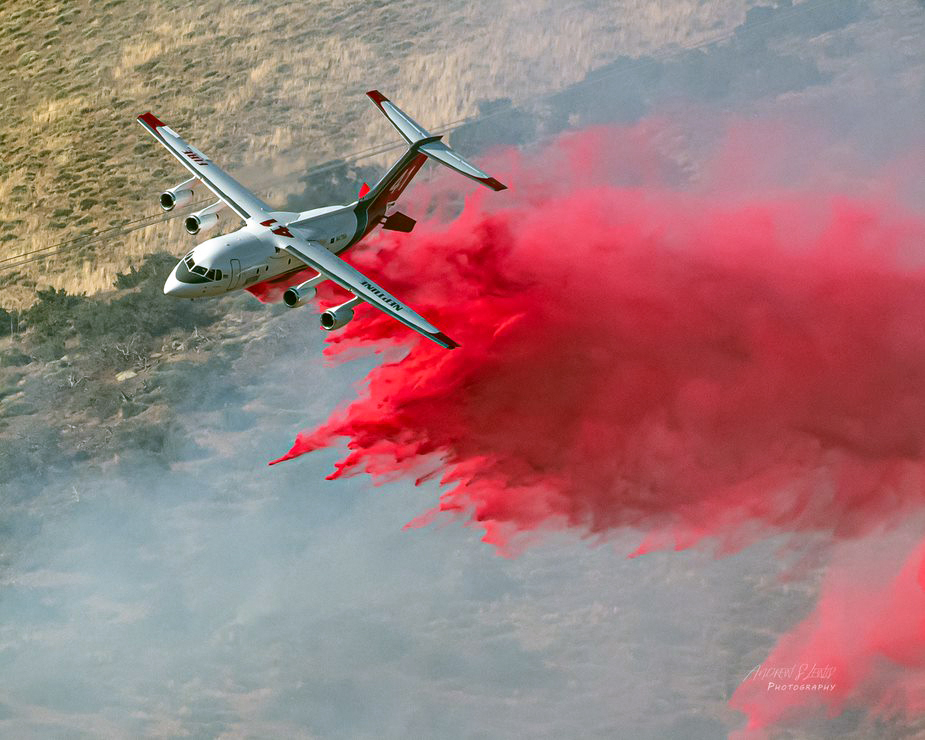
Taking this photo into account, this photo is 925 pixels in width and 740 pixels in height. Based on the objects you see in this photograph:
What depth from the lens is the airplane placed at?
1820 inches

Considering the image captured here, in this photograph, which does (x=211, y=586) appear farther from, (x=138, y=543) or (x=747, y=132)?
(x=747, y=132)

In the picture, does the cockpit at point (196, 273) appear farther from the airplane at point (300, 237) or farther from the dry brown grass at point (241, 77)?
the dry brown grass at point (241, 77)

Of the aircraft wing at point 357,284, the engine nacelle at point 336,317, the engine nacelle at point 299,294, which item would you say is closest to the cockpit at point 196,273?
the engine nacelle at point 299,294

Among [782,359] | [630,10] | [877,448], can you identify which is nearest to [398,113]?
[782,359]

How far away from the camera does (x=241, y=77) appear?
233ft

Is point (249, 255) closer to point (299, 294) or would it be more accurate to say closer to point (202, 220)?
point (299, 294)

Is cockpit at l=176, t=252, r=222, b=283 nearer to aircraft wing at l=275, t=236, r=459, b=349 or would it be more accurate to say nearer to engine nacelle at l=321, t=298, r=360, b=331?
aircraft wing at l=275, t=236, r=459, b=349

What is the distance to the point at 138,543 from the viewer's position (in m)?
52.7

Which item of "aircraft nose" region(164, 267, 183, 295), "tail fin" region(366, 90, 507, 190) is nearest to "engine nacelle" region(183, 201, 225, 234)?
"aircraft nose" region(164, 267, 183, 295)

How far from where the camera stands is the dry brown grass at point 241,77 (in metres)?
67.0

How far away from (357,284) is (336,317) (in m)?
1.41

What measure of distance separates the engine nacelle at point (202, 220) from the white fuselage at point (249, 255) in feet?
3.12

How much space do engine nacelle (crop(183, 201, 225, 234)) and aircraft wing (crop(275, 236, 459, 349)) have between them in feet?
8.36

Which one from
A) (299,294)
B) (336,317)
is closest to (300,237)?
(299,294)
